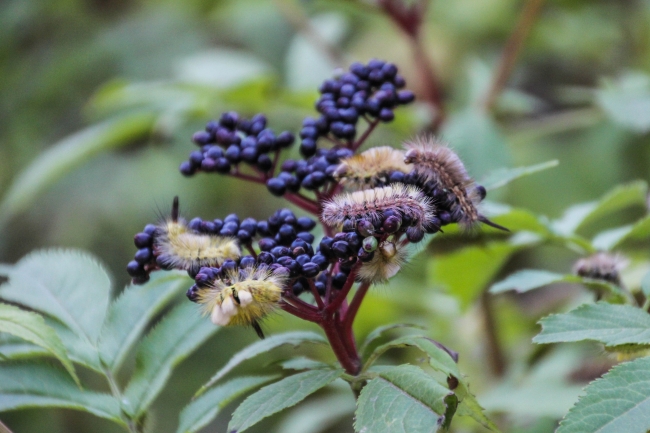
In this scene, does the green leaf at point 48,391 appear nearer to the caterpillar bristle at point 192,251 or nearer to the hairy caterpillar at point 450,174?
the caterpillar bristle at point 192,251

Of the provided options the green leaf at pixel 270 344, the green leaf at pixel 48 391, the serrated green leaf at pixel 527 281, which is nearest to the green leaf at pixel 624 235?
the serrated green leaf at pixel 527 281

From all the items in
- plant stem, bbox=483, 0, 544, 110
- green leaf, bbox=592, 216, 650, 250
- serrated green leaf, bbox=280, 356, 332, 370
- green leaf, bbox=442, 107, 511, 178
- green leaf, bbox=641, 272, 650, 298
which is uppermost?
plant stem, bbox=483, 0, 544, 110

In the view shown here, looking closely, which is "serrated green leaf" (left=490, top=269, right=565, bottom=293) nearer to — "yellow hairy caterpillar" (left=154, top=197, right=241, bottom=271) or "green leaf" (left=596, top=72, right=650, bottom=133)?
"yellow hairy caterpillar" (left=154, top=197, right=241, bottom=271)

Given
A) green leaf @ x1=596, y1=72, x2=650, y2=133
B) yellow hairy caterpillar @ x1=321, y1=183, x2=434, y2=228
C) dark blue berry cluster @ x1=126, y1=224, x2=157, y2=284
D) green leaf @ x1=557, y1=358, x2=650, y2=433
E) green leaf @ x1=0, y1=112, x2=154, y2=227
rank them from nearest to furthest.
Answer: green leaf @ x1=557, y1=358, x2=650, y2=433
yellow hairy caterpillar @ x1=321, y1=183, x2=434, y2=228
dark blue berry cluster @ x1=126, y1=224, x2=157, y2=284
green leaf @ x1=596, y1=72, x2=650, y2=133
green leaf @ x1=0, y1=112, x2=154, y2=227

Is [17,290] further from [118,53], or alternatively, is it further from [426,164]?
[118,53]

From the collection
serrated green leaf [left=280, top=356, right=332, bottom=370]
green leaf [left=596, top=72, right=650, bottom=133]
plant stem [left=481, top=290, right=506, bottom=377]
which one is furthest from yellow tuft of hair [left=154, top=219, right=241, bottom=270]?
green leaf [left=596, top=72, right=650, bottom=133]

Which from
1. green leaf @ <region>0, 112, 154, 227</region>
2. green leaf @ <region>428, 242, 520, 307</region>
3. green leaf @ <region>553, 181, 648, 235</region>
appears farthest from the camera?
green leaf @ <region>0, 112, 154, 227</region>

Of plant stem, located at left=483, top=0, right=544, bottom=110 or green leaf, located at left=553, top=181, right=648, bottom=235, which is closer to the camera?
green leaf, located at left=553, top=181, right=648, bottom=235

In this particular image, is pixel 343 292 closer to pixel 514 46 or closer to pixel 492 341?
pixel 492 341
